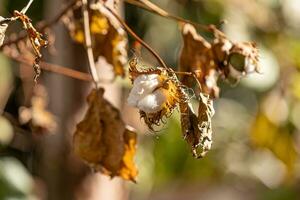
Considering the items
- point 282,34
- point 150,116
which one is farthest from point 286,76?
point 150,116

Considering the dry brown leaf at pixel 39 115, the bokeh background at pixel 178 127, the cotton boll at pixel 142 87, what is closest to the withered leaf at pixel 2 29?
the cotton boll at pixel 142 87

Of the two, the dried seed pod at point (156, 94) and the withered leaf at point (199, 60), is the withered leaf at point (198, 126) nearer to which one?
the dried seed pod at point (156, 94)

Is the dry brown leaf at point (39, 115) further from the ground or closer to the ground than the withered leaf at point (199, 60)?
closer to the ground

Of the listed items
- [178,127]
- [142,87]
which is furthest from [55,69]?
[178,127]

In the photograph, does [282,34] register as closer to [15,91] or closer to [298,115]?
[298,115]

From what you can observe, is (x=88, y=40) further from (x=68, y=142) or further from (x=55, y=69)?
(x=68, y=142)

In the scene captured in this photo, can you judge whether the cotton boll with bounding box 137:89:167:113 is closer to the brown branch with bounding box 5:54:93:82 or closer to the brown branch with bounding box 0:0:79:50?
the brown branch with bounding box 0:0:79:50

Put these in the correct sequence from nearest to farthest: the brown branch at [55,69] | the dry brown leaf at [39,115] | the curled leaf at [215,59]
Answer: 1. the curled leaf at [215,59]
2. the brown branch at [55,69]
3. the dry brown leaf at [39,115]

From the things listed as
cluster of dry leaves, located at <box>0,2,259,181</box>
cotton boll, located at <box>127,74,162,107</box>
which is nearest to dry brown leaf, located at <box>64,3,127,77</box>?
cluster of dry leaves, located at <box>0,2,259,181</box>
